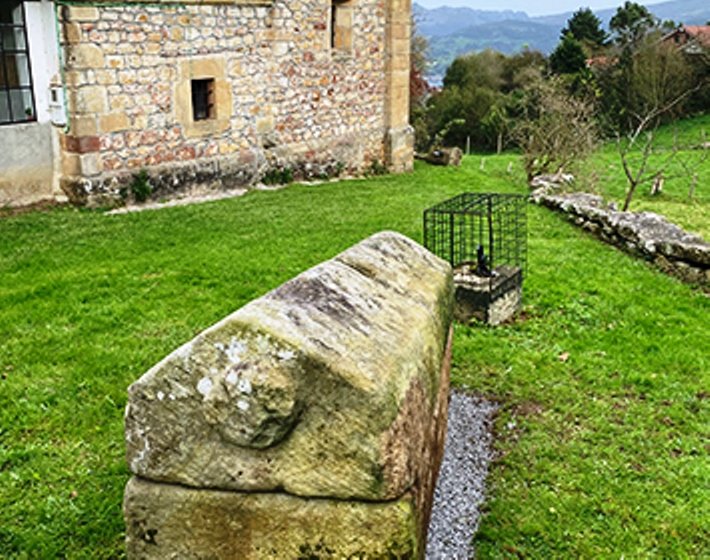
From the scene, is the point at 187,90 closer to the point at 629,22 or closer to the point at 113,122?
the point at 113,122

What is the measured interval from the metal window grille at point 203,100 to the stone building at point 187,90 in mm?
23

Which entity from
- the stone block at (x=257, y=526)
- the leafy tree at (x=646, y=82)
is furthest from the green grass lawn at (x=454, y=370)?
the leafy tree at (x=646, y=82)

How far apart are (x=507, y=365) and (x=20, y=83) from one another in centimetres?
803

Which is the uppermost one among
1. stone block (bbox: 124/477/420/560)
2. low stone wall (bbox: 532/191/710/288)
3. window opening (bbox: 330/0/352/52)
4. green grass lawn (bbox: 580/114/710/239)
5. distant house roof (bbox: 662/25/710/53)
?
window opening (bbox: 330/0/352/52)

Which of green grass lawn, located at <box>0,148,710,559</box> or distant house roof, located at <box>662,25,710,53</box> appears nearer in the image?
green grass lawn, located at <box>0,148,710,559</box>

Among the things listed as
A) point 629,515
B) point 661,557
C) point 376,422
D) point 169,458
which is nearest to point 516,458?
point 629,515

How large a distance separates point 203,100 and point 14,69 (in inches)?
126

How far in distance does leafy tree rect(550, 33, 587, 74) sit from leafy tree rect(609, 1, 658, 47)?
5.22 metres

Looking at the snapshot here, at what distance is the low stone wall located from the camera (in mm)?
9117

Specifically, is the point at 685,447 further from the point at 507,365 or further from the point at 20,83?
the point at 20,83

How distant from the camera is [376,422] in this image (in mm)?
2941

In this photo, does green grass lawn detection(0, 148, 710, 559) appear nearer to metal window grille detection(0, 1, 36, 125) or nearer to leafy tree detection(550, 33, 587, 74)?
metal window grille detection(0, 1, 36, 125)

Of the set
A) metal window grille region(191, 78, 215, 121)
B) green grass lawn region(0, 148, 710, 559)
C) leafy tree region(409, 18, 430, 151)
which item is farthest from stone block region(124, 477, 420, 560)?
leafy tree region(409, 18, 430, 151)

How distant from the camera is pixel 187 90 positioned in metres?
11.9
